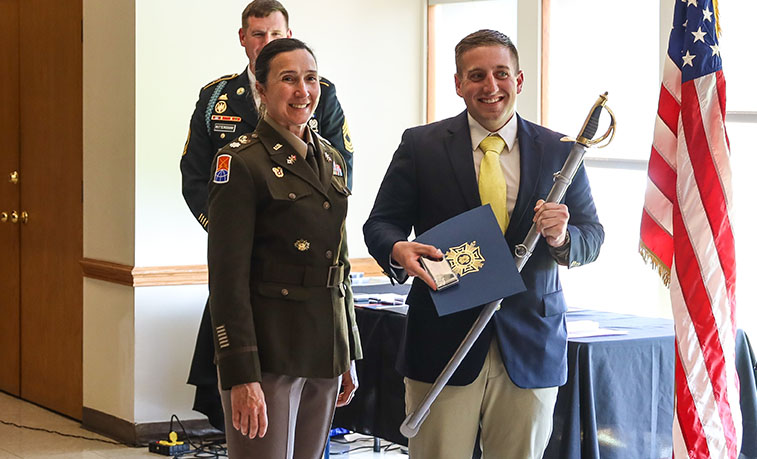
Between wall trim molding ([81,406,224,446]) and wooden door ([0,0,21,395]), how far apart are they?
1164mm

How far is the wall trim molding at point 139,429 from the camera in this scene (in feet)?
16.8

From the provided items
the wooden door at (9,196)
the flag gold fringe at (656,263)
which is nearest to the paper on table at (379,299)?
the flag gold fringe at (656,263)

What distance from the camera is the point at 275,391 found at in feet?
7.81

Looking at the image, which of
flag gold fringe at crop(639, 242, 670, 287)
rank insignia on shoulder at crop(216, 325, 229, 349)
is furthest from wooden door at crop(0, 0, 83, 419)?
rank insignia on shoulder at crop(216, 325, 229, 349)

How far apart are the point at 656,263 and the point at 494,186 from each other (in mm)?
1152

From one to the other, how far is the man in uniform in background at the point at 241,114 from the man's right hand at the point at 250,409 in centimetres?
145

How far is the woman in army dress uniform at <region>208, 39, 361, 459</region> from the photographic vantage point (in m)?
2.30

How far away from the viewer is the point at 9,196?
6.25m

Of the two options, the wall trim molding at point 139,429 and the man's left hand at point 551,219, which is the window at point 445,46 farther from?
the man's left hand at point 551,219

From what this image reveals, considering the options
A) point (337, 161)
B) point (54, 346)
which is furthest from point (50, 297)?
point (337, 161)

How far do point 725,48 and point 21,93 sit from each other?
12.9ft

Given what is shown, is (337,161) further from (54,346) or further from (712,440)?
(54,346)

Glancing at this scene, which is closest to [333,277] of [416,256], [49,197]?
[416,256]

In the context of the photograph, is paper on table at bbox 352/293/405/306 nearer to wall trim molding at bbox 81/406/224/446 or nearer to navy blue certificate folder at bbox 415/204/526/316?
wall trim molding at bbox 81/406/224/446
